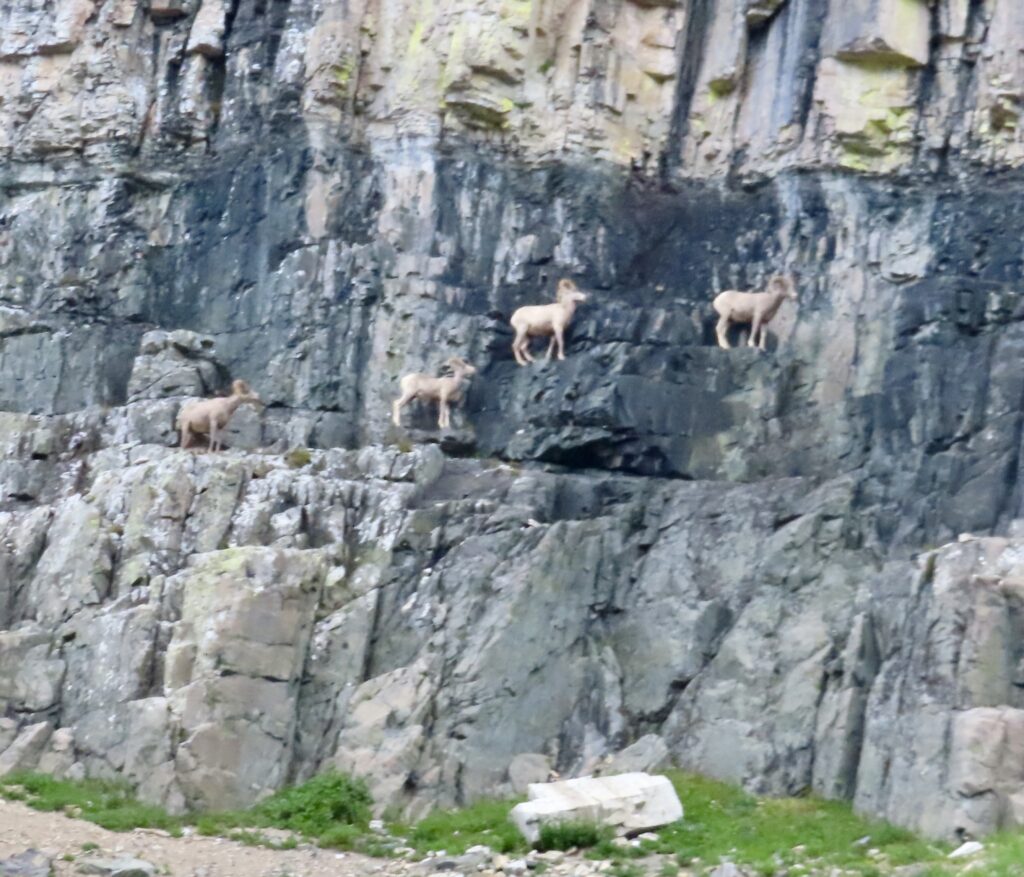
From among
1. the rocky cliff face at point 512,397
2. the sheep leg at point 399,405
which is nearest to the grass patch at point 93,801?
the rocky cliff face at point 512,397

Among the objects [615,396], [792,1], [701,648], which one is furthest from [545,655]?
[792,1]

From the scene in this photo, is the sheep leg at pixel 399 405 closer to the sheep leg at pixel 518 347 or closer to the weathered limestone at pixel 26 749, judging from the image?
the sheep leg at pixel 518 347

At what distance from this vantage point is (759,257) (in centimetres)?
2998

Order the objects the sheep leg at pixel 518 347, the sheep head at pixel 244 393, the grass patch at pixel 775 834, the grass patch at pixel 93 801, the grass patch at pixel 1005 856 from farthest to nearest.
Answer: the sheep leg at pixel 518 347, the sheep head at pixel 244 393, the grass patch at pixel 93 801, the grass patch at pixel 775 834, the grass patch at pixel 1005 856

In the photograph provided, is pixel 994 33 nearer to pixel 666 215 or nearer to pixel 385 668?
pixel 666 215

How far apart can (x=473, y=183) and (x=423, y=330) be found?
2.77 metres

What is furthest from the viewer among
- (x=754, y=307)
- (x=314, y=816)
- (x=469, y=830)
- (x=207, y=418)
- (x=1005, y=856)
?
(x=754, y=307)

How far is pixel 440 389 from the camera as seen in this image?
Answer: 28.5 meters

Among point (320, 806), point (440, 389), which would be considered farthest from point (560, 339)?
point (320, 806)

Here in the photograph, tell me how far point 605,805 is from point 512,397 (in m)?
8.52

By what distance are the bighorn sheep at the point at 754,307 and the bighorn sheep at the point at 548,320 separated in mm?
2203

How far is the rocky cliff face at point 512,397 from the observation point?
24281mm

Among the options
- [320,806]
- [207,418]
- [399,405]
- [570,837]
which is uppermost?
[399,405]

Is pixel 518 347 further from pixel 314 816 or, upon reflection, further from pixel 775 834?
Answer: pixel 775 834
